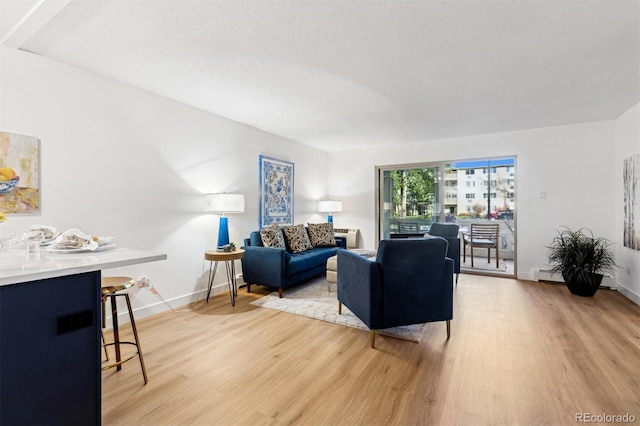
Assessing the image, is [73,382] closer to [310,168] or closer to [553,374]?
[553,374]

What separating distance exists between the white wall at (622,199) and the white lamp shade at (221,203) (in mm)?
4954

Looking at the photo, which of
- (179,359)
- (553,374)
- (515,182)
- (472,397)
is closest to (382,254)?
(472,397)

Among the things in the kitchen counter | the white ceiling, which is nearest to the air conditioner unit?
the white ceiling

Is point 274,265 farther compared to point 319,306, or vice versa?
point 274,265

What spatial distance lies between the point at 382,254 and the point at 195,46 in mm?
2208

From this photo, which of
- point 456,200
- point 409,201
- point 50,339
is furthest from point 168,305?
point 456,200

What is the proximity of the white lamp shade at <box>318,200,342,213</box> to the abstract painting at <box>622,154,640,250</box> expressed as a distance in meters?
4.17

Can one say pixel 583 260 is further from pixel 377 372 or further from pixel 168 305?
pixel 168 305

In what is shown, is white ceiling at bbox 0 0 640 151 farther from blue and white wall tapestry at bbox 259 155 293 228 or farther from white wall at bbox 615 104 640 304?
blue and white wall tapestry at bbox 259 155 293 228

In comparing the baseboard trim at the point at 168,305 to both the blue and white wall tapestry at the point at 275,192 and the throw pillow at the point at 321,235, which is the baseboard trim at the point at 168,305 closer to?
the blue and white wall tapestry at the point at 275,192

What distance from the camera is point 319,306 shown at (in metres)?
3.37

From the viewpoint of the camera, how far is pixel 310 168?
5871mm

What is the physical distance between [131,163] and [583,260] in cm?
556
